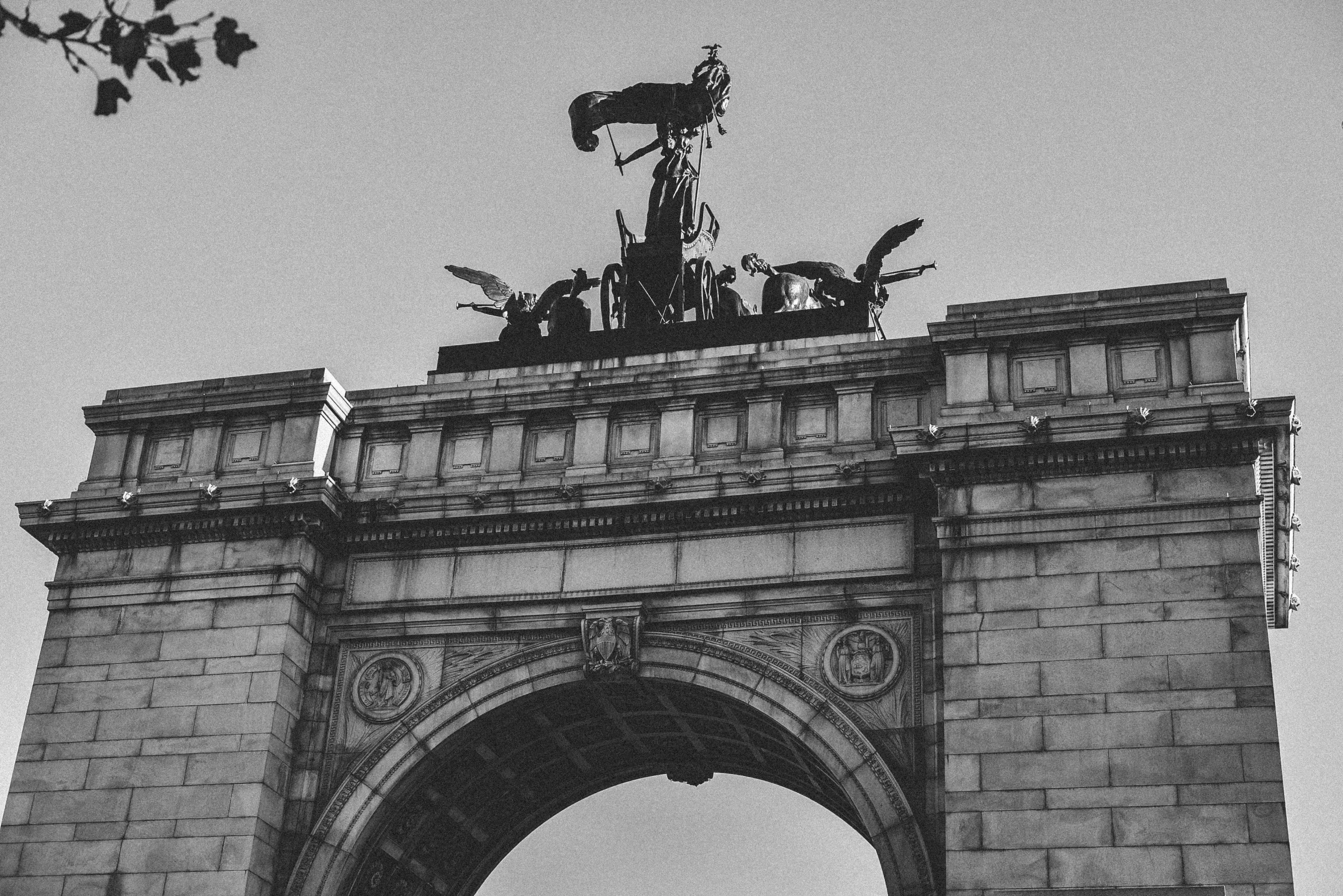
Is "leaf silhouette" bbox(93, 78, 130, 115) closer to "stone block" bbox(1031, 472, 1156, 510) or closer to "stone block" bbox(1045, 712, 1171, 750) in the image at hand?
"stone block" bbox(1045, 712, 1171, 750)

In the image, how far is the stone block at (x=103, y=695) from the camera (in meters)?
29.3

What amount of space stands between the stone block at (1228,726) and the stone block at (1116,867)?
152cm

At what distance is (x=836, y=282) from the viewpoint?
32.5 meters

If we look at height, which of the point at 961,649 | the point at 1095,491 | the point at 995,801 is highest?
the point at 1095,491

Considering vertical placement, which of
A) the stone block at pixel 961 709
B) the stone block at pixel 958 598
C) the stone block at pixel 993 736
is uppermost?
the stone block at pixel 958 598

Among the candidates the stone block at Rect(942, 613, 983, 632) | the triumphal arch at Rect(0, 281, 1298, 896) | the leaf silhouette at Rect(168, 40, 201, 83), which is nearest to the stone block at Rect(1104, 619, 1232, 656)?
the triumphal arch at Rect(0, 281, 1298, 896)

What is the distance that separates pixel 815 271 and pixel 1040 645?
29.2 ft

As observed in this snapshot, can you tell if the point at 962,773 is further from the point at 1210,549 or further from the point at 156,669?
the point at 156,669

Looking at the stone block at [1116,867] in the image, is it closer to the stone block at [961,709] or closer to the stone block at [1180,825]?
the stone block at [1180,825]

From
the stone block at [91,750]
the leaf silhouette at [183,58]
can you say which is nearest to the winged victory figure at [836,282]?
the stone block at [91,750]

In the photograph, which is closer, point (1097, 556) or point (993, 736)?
point (993, 736)

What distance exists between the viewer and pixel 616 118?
1410 inches

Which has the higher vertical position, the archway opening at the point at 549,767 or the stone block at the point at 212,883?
the archway opening at the point at 549,767

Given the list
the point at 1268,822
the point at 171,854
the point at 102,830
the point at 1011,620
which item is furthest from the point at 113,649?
the point at 1268,822
